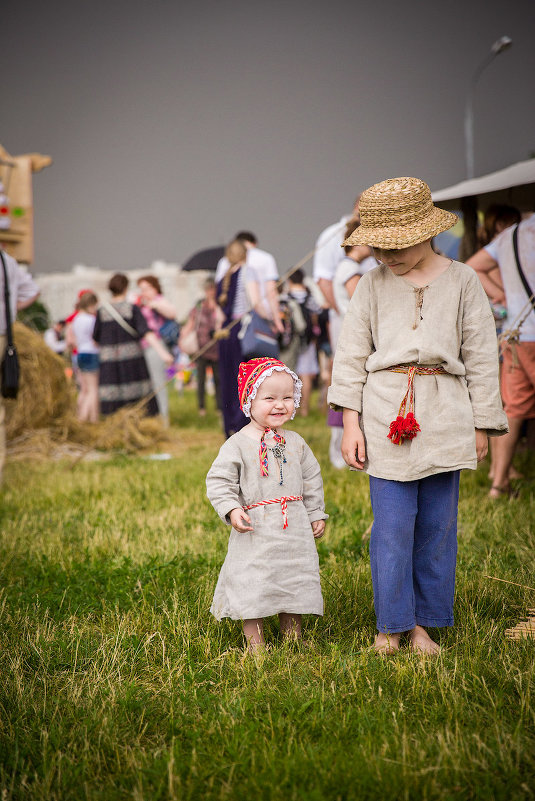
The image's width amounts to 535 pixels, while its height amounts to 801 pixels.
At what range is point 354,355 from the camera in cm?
354

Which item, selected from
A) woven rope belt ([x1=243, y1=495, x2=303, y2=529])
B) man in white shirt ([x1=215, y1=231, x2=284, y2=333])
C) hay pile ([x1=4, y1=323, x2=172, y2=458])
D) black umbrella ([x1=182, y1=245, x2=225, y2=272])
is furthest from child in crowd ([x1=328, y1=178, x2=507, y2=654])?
black umbrella ([x1=182, y1=245, x2=225, y2=272])

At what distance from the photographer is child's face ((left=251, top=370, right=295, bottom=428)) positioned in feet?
11.5

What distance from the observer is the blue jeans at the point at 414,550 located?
3.48 metres

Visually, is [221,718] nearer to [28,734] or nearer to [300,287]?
[28,734]

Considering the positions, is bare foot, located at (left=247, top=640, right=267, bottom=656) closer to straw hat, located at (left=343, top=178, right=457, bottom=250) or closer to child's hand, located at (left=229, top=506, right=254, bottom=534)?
child's hand, located at (left=229, top=506, right=254, bottom=534)

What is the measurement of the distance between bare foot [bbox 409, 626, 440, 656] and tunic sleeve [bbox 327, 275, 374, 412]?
0.97 meters

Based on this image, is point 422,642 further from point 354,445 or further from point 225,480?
point 225,480

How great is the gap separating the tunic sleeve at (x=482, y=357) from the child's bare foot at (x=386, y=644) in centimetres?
94

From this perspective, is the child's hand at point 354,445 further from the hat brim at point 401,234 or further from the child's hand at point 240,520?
the hat brim at point 401,234

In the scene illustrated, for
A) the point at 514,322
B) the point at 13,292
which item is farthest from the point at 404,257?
Result: the point at 13,292

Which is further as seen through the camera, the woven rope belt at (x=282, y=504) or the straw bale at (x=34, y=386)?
the straw bale at (x=34, y=386)

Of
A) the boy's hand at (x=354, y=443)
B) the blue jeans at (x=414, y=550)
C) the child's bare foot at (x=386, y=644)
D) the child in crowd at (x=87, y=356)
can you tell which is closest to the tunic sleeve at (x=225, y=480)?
the boy's hand at (x=354, y=443)

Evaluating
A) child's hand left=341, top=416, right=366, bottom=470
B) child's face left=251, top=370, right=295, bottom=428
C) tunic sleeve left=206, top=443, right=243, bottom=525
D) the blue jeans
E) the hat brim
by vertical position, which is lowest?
the blue jeans

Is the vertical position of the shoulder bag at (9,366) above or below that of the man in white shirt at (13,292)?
below
